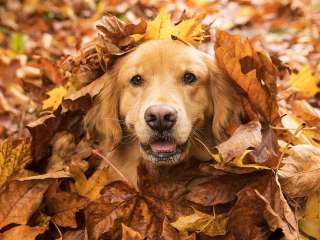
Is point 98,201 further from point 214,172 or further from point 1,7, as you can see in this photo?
point 1,7

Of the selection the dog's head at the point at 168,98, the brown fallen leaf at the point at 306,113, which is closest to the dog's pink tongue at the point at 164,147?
the dog's head at the point at 168,98

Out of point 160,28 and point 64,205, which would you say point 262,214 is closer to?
point 64,205

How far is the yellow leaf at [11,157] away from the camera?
2820 mm

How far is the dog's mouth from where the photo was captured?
9.24 feet

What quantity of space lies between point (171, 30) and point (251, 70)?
0.52 m

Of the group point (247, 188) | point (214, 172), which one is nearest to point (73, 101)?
point (214, 172)

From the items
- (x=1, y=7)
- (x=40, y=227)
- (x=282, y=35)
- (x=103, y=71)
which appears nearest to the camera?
(x=40, y=227)

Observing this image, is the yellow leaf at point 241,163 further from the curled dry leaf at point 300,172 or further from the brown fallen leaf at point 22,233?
the brown fallen leaf at point 22,233

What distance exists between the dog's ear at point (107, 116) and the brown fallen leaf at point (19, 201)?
546 millimetres

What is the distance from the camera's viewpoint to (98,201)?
2723 millimetres

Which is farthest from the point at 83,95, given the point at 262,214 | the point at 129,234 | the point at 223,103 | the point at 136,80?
the point at 262,214

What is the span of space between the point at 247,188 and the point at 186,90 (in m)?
0.65

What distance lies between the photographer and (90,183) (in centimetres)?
293

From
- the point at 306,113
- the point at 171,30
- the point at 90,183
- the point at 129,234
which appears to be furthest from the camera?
the point at 306,113
